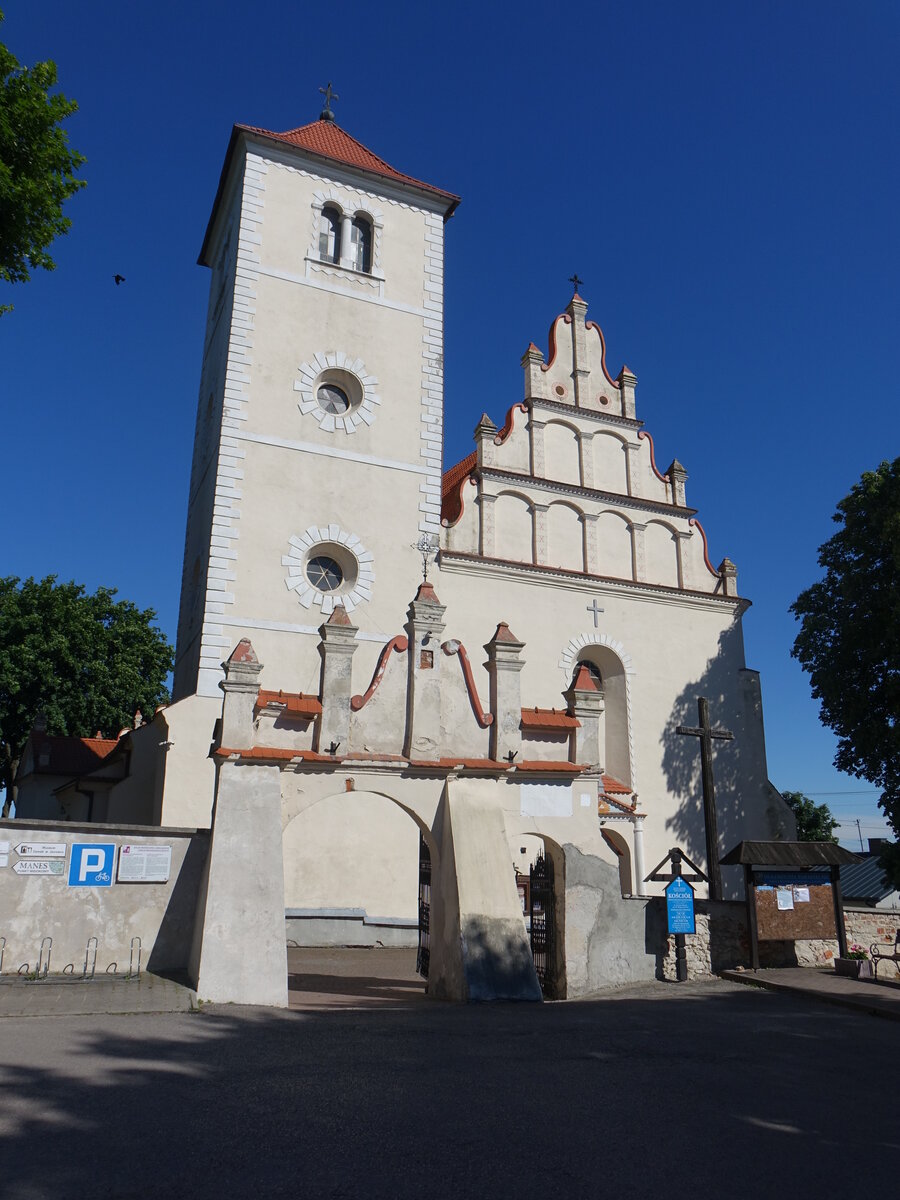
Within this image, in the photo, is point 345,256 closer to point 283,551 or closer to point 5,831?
point 283,551

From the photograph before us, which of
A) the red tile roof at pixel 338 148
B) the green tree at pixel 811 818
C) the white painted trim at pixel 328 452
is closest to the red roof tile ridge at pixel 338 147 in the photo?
the red tile roof at pixel 338 148

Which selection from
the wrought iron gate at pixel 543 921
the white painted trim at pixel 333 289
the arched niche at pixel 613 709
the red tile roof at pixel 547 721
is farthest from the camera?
the arched niche at pixel 613 709

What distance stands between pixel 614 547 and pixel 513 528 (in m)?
2.83

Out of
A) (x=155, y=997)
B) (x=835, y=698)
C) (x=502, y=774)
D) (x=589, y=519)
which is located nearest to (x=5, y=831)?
(x=155, y=997)

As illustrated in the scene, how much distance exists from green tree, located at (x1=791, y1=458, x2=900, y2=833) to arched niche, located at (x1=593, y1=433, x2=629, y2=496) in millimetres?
5246

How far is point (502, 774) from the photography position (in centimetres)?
1185

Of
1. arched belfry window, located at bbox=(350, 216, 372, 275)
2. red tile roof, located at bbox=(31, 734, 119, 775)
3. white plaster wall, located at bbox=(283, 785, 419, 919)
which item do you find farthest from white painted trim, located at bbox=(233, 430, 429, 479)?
red tile roof, located at bbox=(31, 734, 119, 775)

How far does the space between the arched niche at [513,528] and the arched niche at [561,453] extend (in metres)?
1.20

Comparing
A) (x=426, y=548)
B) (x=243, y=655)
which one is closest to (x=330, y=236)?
(x=426, y=548)

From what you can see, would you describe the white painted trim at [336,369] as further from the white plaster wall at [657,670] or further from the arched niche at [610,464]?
the arched niche at [610,464]

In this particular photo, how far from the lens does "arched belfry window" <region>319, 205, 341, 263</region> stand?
843 inches

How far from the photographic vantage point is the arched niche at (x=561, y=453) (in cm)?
2188

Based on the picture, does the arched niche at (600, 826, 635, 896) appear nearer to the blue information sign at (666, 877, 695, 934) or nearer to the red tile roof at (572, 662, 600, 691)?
the blue information sign at (666, 877, 695, 934)

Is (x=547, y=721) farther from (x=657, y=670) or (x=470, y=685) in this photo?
(x=657, y=670)
